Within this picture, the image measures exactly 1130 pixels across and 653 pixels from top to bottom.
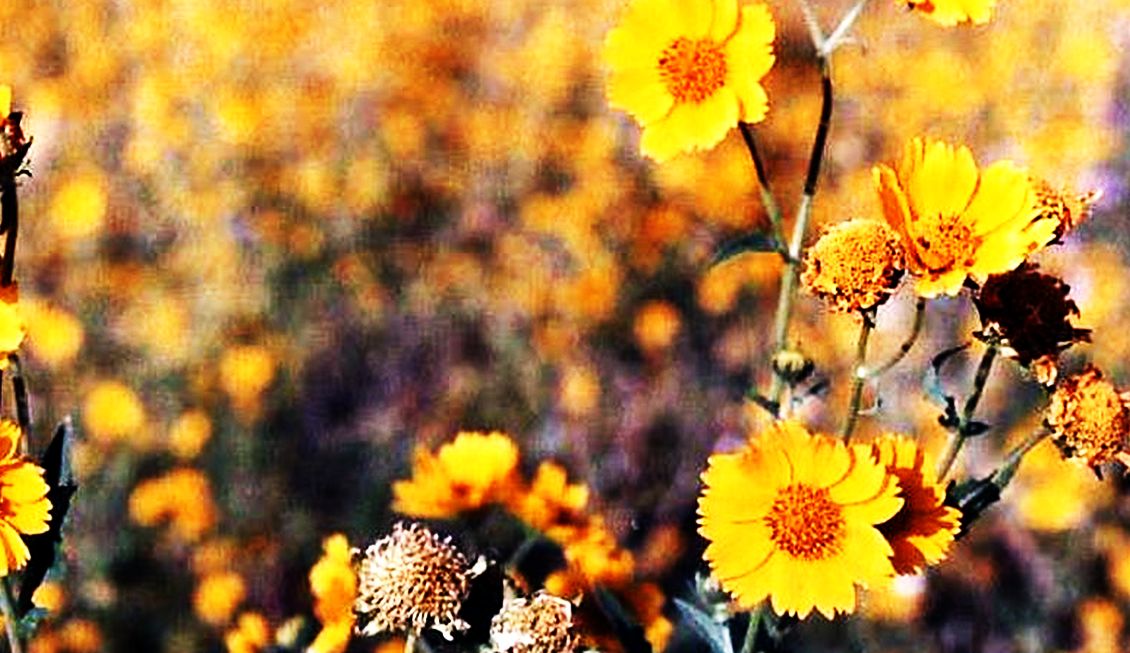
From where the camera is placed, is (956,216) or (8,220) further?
(956,216)

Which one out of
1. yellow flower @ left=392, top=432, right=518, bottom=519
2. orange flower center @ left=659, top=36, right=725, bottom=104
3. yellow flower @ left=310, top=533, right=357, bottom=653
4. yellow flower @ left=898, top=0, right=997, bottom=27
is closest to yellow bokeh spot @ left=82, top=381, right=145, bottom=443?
yellow flower @ left=392, top=432, right=518, bottom=519

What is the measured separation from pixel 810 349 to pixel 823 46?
194 cm

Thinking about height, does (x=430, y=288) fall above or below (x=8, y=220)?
above

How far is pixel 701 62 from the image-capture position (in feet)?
4.78

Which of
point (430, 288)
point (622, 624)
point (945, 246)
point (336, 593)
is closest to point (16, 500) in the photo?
point (336, 593)

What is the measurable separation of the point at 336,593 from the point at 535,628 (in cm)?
29

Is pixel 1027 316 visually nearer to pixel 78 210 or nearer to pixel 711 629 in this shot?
pixel 711 629

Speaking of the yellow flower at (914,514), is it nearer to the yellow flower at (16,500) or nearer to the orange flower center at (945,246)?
the orange flower center at (945,246)

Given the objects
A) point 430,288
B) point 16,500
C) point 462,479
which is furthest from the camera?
point 430,288

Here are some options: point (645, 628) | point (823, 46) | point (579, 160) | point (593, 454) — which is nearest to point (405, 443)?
point (593, 454)

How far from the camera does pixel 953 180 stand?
4.27ft

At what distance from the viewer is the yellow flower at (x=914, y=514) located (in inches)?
48.1

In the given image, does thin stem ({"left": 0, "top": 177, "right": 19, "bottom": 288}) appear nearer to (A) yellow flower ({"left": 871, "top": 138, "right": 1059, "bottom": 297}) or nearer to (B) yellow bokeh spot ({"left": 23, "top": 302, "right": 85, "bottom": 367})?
(A) yellow flower ({"left": 871, "top": 138, "right": 1059, "bottom": 297})

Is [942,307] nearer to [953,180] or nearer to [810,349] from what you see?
[810,349]
